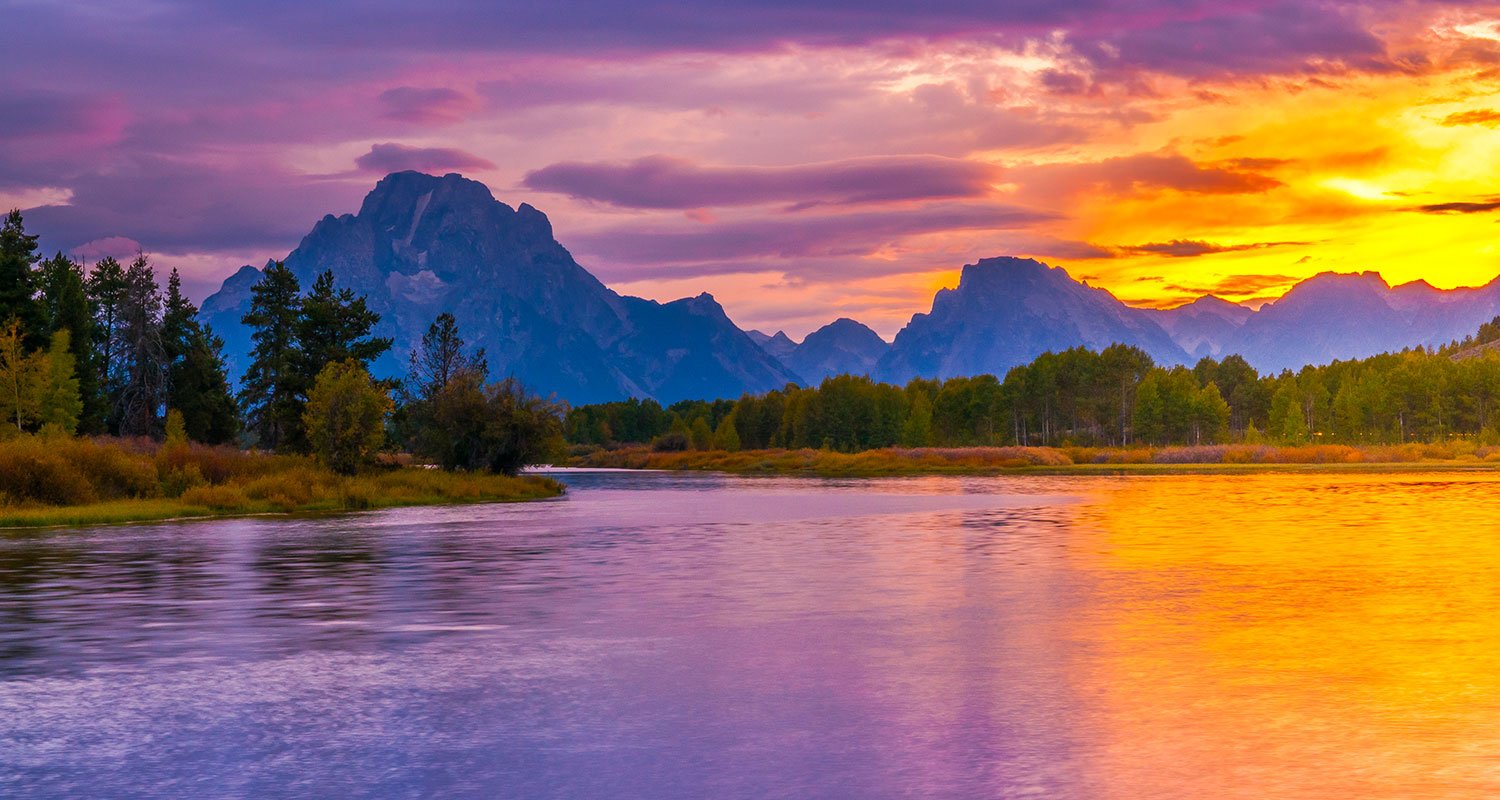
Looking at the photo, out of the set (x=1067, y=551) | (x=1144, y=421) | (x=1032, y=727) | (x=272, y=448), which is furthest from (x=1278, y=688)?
(x=1144, y=421)

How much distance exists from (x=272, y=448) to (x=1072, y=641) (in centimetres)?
9950

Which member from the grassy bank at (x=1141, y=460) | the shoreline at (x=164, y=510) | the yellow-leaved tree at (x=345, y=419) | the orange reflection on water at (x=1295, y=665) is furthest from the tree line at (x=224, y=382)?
the grassy bank at (x=1141, y=460)

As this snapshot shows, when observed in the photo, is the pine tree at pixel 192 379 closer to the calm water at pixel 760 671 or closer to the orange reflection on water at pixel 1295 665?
the calm water at pixel 760 671

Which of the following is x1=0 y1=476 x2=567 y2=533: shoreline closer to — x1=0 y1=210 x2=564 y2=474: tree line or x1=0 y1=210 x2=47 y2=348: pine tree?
x1=0 y1=210 x2=564 y2=474: tree line

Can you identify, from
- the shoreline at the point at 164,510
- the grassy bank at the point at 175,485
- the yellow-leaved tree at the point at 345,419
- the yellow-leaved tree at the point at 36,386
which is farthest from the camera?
the yellow-leaved tree at the point at 345,419

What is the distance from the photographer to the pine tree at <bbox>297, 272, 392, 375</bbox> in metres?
87.5

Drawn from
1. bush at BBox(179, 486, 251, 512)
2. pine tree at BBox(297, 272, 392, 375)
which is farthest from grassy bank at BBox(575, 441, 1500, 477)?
bush at BBox(179, 486, 251, 512)

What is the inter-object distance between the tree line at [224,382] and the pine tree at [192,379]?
0.12m

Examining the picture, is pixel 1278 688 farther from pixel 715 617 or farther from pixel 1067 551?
pixel 1067 551

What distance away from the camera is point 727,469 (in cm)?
17238

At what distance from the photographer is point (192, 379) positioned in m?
107

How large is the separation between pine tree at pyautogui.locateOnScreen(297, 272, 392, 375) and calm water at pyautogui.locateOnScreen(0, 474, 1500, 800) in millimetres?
49464

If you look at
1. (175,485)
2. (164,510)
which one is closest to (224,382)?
(175,485)

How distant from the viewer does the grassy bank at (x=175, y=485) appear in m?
51.8
